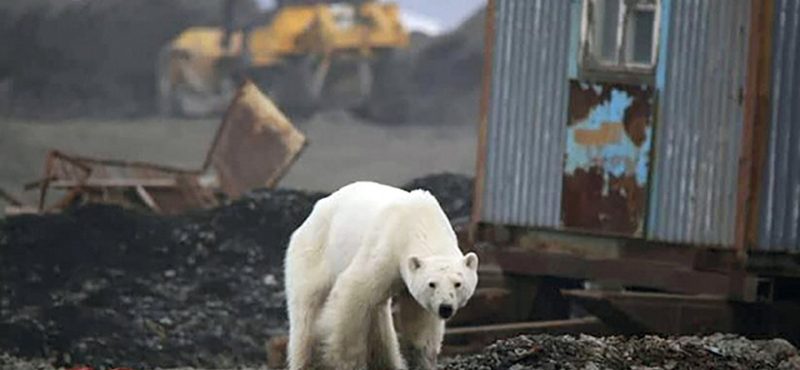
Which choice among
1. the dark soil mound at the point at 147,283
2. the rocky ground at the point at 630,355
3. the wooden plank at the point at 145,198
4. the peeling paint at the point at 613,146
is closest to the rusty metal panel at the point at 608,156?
the peeling paint at the point at 613,146

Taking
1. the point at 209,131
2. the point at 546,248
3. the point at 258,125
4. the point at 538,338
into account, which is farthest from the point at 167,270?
the point at 209,131

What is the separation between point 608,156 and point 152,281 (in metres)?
5.35

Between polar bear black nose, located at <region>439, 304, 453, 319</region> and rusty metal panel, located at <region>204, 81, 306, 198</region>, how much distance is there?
1187cm

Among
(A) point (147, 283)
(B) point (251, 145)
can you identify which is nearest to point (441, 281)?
(A) point (147, 283)

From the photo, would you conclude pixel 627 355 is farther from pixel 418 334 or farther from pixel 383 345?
pixel 383 345

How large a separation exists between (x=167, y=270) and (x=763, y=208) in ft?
21.9

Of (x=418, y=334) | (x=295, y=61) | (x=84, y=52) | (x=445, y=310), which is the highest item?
(x=445, y=310)

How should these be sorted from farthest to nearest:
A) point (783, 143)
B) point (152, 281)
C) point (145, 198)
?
point (145, 198)
point (152, 281)
point (783, 143)

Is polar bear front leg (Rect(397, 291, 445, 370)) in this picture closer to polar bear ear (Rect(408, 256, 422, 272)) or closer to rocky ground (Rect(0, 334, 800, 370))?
rocky ground (Rect(0, 334, 800, 370))

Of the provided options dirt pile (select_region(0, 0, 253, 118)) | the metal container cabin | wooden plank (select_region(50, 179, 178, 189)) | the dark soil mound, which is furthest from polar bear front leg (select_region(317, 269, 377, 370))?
dirt pile (select_region(0, 0, 253, 118))

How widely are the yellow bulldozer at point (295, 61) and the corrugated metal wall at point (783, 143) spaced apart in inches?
982

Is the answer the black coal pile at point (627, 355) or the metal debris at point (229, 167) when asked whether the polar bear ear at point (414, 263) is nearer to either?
the black coal pile at point (627, 355)

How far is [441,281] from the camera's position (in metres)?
10.4

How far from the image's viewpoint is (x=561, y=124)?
49.0 ft
